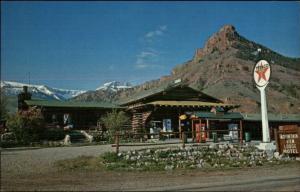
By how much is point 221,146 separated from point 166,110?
14.9m

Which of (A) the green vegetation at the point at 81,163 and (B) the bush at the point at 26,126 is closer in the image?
(A) the green vegetation at the point at 81,163

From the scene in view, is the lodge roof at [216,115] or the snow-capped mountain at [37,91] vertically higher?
the snow-capped mountain at [37,91]

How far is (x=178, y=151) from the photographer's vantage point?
21359mm

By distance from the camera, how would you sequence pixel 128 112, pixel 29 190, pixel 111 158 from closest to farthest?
pixel 29 190 → pixel 111 158 → pixel 128 112

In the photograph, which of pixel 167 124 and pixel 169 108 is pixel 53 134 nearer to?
pixel 167 124

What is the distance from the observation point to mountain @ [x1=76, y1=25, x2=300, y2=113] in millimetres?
83000

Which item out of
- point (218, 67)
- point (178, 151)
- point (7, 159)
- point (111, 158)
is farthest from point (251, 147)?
point (218, 67)

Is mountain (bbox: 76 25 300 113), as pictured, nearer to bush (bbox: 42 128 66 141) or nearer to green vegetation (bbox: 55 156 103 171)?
bush (bbox: 42 128 66 141)

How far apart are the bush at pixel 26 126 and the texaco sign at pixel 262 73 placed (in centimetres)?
A: 1515

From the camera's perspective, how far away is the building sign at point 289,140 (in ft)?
70.4

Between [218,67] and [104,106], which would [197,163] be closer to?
[104,106]

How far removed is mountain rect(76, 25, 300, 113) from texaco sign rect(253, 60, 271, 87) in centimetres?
3982

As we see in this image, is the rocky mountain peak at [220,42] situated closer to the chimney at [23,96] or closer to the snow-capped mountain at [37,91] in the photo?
the snow-capped mountain at [37,91]

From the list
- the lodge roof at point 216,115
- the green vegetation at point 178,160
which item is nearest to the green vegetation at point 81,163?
the green vegetation at point 178,160
